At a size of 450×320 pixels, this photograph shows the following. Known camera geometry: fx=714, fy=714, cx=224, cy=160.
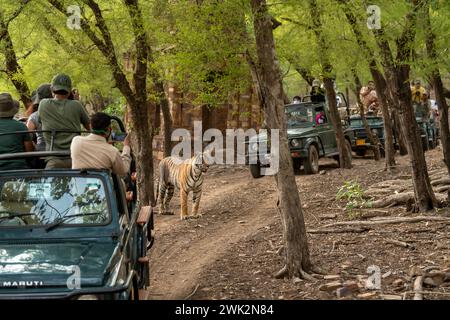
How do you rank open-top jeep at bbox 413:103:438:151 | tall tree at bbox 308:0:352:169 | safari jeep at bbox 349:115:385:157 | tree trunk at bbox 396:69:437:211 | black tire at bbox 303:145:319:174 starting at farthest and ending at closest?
open-top jeep at bbox 413:103:438:151, safari jeep at bbox 349:115:385:157, black tire at bbox 303:145:319:174, tall tree at bbox 308:0:352:169, tree trunk at bbox 396:69:437:211

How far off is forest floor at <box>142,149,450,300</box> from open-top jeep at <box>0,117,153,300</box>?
92 cm

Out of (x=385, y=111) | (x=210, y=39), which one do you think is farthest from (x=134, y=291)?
(x=385, y=111)

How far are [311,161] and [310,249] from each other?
9.62 m

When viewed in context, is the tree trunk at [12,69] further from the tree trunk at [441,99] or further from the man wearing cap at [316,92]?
the tree trunk at [441,99]

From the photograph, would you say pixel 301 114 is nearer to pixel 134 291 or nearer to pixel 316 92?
pixel 316 92

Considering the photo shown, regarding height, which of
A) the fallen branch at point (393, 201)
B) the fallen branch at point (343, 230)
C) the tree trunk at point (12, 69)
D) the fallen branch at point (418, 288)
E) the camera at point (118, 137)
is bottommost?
the fallen branch at point (418, 288)

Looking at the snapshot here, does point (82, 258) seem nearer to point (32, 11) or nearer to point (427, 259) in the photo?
point (427, 259)

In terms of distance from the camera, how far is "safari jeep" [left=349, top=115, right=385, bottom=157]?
2381 cm

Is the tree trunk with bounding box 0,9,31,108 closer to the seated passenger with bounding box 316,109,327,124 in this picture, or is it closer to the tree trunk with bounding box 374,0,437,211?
the seated passenger with bounding box 316,109,327,124

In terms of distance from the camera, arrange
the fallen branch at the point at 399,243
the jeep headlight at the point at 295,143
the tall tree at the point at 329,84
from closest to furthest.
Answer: the fallen branch at the point at 399,243, the tall tree at the point at 329,84, the jeep headlight at the point at 295,143

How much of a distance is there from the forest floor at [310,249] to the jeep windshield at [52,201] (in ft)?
3.44

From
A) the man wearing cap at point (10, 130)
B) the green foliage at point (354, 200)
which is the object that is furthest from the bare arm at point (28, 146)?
the green foliage at point (354, 200)

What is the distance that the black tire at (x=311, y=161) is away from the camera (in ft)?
64.0

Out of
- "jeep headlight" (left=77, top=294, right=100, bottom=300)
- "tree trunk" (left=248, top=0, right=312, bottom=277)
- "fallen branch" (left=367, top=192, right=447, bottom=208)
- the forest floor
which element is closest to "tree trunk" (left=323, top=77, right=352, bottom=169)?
the forest floor
